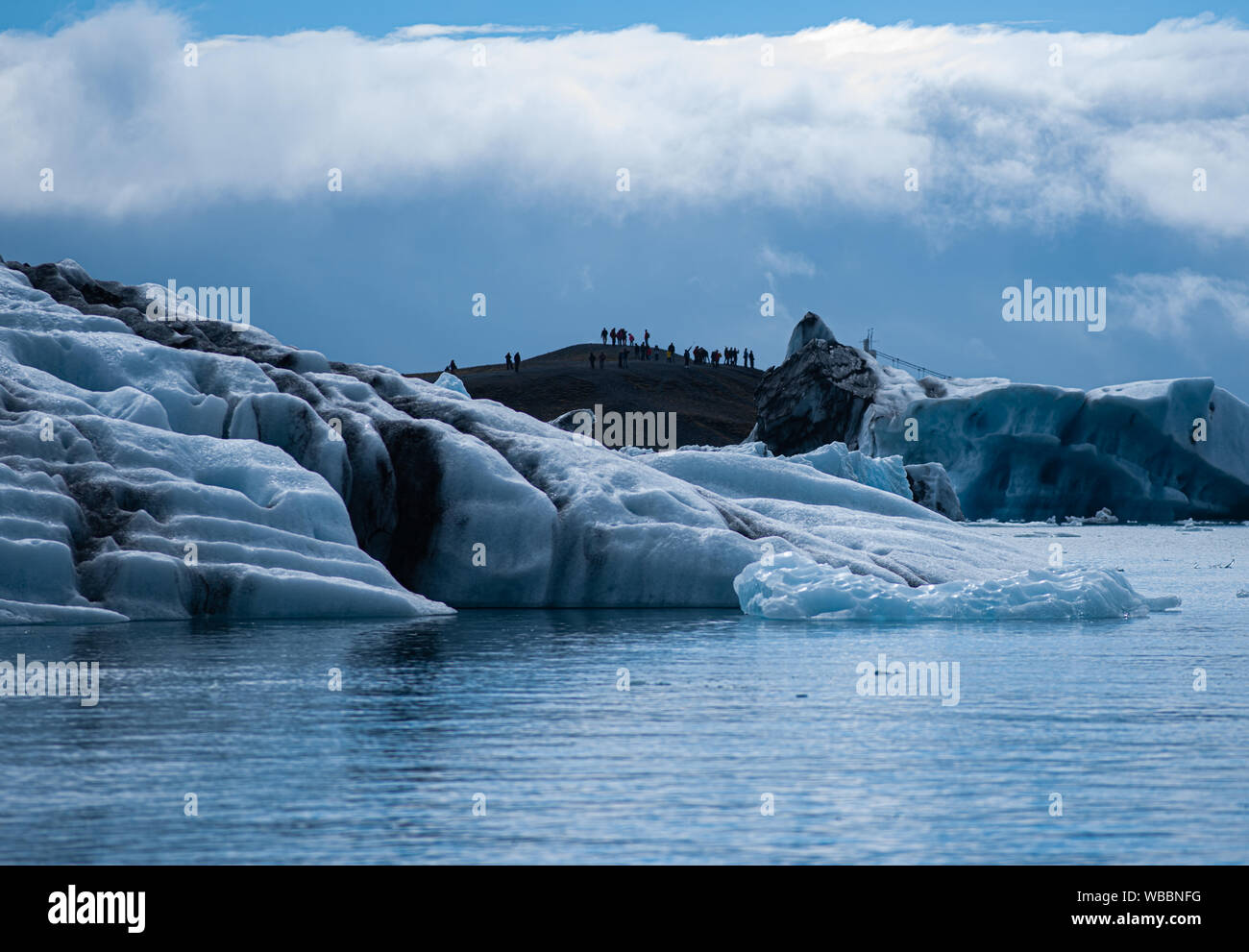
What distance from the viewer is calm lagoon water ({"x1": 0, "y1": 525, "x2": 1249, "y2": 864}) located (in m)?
6.31

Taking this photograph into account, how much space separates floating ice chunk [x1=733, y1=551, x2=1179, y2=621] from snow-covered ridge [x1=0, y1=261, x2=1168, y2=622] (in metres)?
0.21

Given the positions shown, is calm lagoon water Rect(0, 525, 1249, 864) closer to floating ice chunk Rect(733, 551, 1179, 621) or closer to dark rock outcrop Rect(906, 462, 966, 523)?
floating ice chunk Rect(733, 551, 1179, 621)

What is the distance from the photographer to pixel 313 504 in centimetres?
1731

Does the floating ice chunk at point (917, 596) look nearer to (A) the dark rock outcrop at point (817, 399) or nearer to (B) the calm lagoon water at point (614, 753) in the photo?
(B) the calm lagoon water at point (614, 753)

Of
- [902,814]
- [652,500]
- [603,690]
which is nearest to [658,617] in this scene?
[652,500]

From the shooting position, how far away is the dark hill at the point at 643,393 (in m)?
85.0

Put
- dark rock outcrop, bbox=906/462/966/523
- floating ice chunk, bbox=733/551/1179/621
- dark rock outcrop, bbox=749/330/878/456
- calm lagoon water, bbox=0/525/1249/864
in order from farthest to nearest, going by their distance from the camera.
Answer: dark rock outcrop, bbox=749/330/878/456 < dark rock outcrop, bbox=906/462/966/523 < floating ice chunk, bbox=733/551/1179/621 < calm lagoon water, bbox=0/525/1249/864

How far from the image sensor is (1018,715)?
9.77m

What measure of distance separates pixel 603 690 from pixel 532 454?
976cm

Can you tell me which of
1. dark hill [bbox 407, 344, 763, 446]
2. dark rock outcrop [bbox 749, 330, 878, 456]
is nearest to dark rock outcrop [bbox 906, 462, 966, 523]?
dark rock outcrop [bbox 749, 330, 878, 456]

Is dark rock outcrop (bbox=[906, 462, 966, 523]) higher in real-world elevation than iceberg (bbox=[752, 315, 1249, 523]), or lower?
lower

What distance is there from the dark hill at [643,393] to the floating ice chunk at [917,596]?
208 ft

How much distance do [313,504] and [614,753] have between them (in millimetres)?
9863

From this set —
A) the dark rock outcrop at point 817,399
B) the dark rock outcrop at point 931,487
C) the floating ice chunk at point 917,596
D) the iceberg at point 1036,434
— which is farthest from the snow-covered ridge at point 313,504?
the dark rock outcrop at point 817,399
